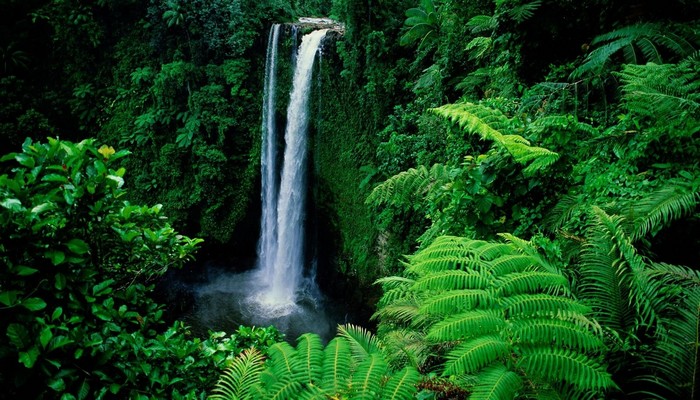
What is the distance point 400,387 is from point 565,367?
28.6 inches

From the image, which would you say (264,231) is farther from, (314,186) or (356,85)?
(356,85)

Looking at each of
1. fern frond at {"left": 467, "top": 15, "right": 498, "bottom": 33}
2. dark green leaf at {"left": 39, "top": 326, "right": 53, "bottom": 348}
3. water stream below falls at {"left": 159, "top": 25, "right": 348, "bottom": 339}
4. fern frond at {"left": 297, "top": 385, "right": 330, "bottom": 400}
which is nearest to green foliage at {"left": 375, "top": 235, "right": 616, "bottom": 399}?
fern frond at {"left": 297, "top": 385, "right": 330, "bottom": 400}

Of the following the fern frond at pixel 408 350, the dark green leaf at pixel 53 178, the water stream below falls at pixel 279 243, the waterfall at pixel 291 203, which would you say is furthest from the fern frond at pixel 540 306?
the waterfall at pixel 291 203

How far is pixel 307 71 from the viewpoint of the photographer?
10.8 m

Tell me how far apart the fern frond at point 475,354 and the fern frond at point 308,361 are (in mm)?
630

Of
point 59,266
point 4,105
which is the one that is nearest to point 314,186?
point 59,266

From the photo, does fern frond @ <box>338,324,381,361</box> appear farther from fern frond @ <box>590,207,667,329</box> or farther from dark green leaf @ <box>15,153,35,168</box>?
dark green leaf @ <box>15,153,35,168</box>

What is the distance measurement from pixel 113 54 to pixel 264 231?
8.27m

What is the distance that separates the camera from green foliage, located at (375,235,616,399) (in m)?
1.70

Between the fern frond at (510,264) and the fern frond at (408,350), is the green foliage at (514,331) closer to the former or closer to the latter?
the fern frond at (510,264)

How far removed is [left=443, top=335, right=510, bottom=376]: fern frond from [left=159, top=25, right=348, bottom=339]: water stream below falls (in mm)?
8566

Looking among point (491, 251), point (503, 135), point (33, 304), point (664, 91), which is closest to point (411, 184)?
point (503, 135)

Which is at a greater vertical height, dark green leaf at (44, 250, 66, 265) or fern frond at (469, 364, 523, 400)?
dark green leaf at (44, 250, 66, 265)

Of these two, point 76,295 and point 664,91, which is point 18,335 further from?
point 664,91
